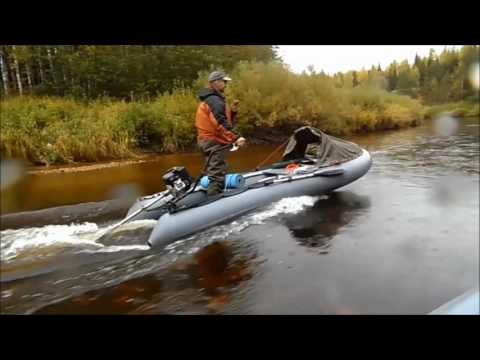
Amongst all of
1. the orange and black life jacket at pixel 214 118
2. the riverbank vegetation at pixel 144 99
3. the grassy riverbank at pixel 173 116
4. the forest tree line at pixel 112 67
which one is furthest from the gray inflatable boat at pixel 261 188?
the forest tree line at pixel 112 67

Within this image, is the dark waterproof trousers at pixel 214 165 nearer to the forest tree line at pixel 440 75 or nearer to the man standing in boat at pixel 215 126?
the man standing in boat at pixel 215 126

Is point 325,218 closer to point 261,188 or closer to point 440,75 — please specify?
point 261,188

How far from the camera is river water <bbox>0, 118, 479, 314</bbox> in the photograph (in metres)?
2.40

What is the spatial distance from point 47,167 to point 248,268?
184 inches

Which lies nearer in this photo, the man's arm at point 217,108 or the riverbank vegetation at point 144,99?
the man's arm at point 217,108

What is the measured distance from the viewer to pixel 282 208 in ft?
13.6

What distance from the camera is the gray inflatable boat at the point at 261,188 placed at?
11.4ft

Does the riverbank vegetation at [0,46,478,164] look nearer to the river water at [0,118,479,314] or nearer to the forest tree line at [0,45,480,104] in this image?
the forest tree line at [0,45,480,104]

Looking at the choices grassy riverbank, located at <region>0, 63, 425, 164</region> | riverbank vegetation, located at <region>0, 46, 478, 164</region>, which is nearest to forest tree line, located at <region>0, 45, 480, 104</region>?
riverbank vegetation, located at <region>0, 46, 478, 164</region>

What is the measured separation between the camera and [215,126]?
370 cm

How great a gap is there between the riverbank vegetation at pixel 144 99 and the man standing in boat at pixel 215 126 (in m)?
3.33

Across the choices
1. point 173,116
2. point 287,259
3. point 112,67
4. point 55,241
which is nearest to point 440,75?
point 287,259

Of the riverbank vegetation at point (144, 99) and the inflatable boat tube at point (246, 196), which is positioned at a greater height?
the riverbank vegetation at point (144, 99)

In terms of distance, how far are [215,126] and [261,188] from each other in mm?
842
